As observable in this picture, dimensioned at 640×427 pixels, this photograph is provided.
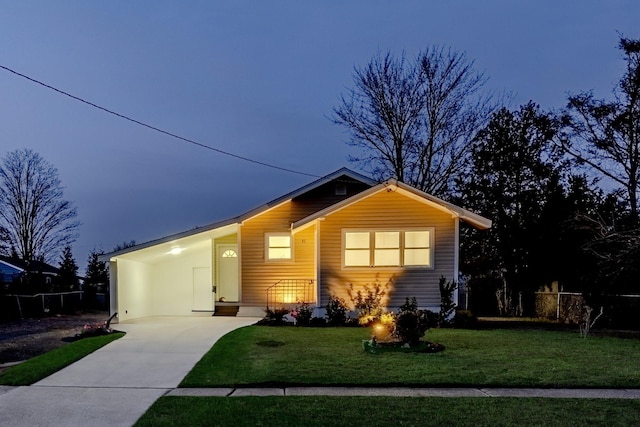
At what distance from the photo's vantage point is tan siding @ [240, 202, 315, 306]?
637 inches

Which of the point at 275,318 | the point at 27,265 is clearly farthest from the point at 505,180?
the point at 27,265

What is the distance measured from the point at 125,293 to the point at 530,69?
2985 cm

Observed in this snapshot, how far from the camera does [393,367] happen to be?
8312 mm

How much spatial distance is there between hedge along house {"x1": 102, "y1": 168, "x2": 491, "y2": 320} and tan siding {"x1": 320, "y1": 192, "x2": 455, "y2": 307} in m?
0.03

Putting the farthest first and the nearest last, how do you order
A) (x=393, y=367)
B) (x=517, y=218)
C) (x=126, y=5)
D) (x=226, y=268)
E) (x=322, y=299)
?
(x=517, y=218) → (x=226, y=268) → (x=322, y=299) → (x=126, y=5) → (x=393, y=367)

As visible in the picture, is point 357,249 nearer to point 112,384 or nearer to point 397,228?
point 397,228

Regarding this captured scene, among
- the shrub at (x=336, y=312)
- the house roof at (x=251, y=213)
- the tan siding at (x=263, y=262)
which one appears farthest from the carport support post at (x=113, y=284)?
the shrub at (x=336, y=312)

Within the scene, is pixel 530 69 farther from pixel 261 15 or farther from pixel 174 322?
pixel 174 322

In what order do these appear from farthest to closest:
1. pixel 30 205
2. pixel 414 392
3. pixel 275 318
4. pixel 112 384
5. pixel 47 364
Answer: pixel 30 205, pixel 275 318, pixel 47 364, pixel 112 384, pixel 414 392

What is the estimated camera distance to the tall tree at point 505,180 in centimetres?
2300

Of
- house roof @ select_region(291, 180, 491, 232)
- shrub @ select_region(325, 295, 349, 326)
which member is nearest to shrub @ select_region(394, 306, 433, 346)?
shrub @ select_region(325, 295, 349, 326)

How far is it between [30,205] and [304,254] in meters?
24.2

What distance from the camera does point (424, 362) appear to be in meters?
8.75

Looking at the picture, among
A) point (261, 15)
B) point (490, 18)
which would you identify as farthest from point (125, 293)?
point (490, 18)
